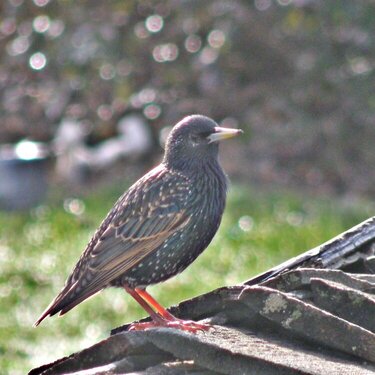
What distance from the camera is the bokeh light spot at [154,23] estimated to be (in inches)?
406

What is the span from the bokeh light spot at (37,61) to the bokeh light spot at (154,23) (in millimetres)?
1076

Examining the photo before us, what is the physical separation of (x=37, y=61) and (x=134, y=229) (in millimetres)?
6476

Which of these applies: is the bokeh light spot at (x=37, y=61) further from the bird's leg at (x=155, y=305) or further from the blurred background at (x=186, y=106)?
the bird's leg at (x=155, y=305)

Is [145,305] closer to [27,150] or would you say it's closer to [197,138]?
[197,138]

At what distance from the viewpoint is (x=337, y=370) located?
303 centimetres

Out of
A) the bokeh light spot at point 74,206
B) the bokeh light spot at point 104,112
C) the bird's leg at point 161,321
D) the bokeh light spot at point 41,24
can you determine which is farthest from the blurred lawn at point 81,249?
the bird's leg at point 161,321

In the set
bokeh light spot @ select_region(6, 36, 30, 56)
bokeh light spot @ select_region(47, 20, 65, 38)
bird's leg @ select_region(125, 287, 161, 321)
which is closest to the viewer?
bird's leg @ select_region(125, 287, 161, 321)

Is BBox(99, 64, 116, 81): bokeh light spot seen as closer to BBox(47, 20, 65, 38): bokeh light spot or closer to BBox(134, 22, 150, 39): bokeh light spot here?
BBox(134, 22, 150, 39): bokeh light spot

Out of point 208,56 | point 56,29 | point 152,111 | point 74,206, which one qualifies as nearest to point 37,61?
point 56,29

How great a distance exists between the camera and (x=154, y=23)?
34.0 ft

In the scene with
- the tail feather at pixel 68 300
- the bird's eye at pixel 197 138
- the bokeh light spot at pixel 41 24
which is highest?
the bokeh light spot at pixel 41 24

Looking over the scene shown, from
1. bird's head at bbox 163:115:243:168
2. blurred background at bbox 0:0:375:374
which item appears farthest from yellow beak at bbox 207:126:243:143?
blurred background at bbox 0:0:375:374

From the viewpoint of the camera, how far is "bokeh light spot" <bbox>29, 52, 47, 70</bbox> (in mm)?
10773

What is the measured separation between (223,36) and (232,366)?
7168 millimetres
